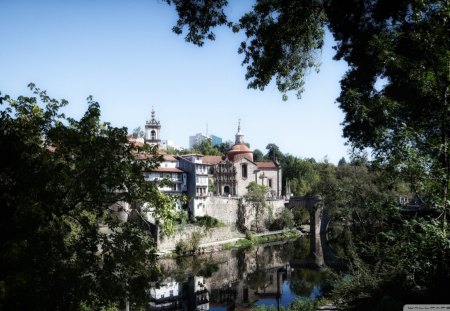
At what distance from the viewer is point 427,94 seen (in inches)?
274

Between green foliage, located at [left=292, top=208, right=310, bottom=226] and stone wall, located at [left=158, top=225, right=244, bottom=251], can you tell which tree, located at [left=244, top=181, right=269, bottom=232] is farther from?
green foliage, located at [left=292, top=208, right=310, bottom=226]

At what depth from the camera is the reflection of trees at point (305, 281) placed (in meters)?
29.2

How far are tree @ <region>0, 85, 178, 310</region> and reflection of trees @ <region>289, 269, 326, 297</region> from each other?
22190 mm

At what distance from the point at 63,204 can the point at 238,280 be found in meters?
25.9

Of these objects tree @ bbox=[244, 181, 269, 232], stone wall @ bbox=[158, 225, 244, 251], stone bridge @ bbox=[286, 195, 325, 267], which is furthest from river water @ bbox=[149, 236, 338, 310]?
tree @ bbox=[244, 181, 269, 232]

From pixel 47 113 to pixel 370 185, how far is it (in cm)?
3026

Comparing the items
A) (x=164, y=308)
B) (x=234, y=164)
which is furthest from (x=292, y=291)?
(x=234, y=164)

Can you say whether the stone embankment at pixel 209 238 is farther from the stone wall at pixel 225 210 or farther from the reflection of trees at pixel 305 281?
the reflection of trees at pixel 305 281

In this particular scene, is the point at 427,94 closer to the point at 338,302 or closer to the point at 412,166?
the point at 412,166

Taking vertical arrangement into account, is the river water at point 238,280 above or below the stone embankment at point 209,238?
below

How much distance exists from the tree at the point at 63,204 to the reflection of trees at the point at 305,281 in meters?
22.2

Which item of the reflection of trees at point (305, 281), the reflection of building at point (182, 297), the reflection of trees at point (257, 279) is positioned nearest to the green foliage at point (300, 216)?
the reflection of trees at point (305, 281)

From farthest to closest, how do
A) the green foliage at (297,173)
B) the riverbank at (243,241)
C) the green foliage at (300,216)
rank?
the green foliage at (297,173) < the green foliage at (300,216) < the riverbank at (243,241)

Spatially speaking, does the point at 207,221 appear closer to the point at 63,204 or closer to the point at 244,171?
the point at 244,171
